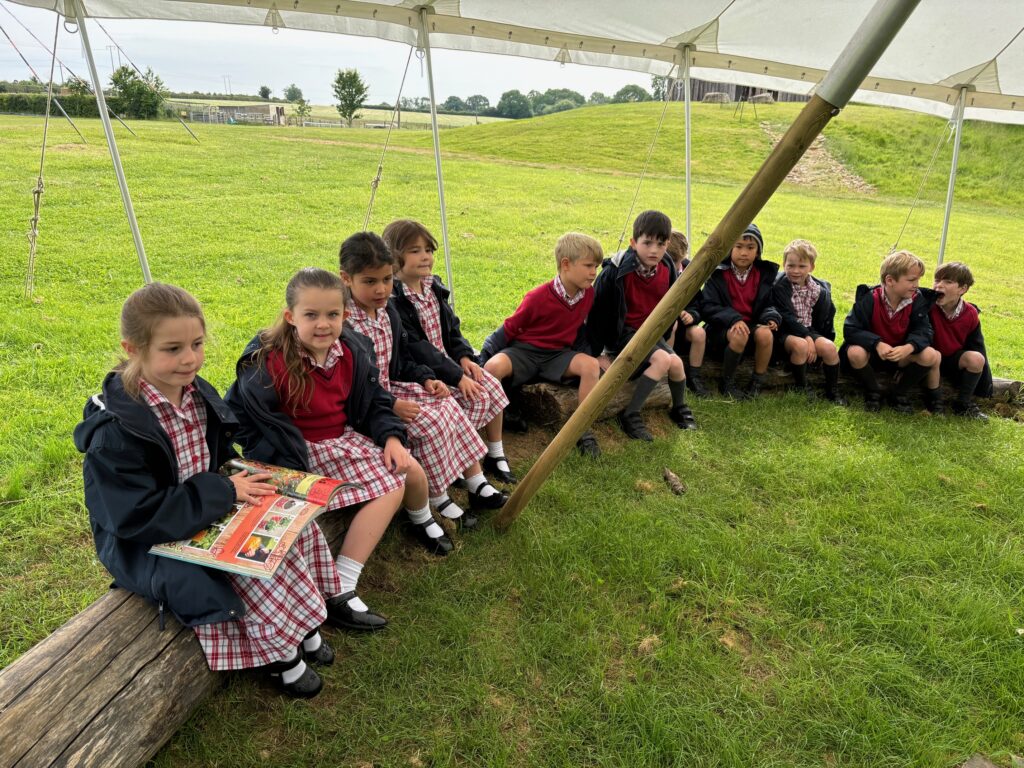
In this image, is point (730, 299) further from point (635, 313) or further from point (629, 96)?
point (629, 96)

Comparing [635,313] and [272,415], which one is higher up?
[635,313]

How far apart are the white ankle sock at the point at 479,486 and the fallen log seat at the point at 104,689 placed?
1529mm

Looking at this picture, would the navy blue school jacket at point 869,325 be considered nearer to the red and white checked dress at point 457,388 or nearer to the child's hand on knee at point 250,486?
the red and white checked dress at point 457,388

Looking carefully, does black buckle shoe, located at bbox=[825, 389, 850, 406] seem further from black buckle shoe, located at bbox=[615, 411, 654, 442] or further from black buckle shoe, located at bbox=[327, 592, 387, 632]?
black buckle shoe, located at bbox=[327, 592, 387, 632]

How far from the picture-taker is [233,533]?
2.13 m

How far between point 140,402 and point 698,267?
6.31ft

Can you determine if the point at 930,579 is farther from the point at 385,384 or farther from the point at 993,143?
the point at 993,143

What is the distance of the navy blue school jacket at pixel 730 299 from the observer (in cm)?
499

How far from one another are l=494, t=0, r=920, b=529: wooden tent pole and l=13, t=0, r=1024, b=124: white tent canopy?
8.67 ft

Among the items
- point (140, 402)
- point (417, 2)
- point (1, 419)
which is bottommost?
point (1, 419)

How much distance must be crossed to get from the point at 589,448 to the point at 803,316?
232cm

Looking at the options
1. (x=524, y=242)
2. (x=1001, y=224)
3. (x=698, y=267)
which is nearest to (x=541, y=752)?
(x=698, y=267)

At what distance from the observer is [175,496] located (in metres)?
2.07

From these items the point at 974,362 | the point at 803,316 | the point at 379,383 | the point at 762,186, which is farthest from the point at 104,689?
the point at 974,362
